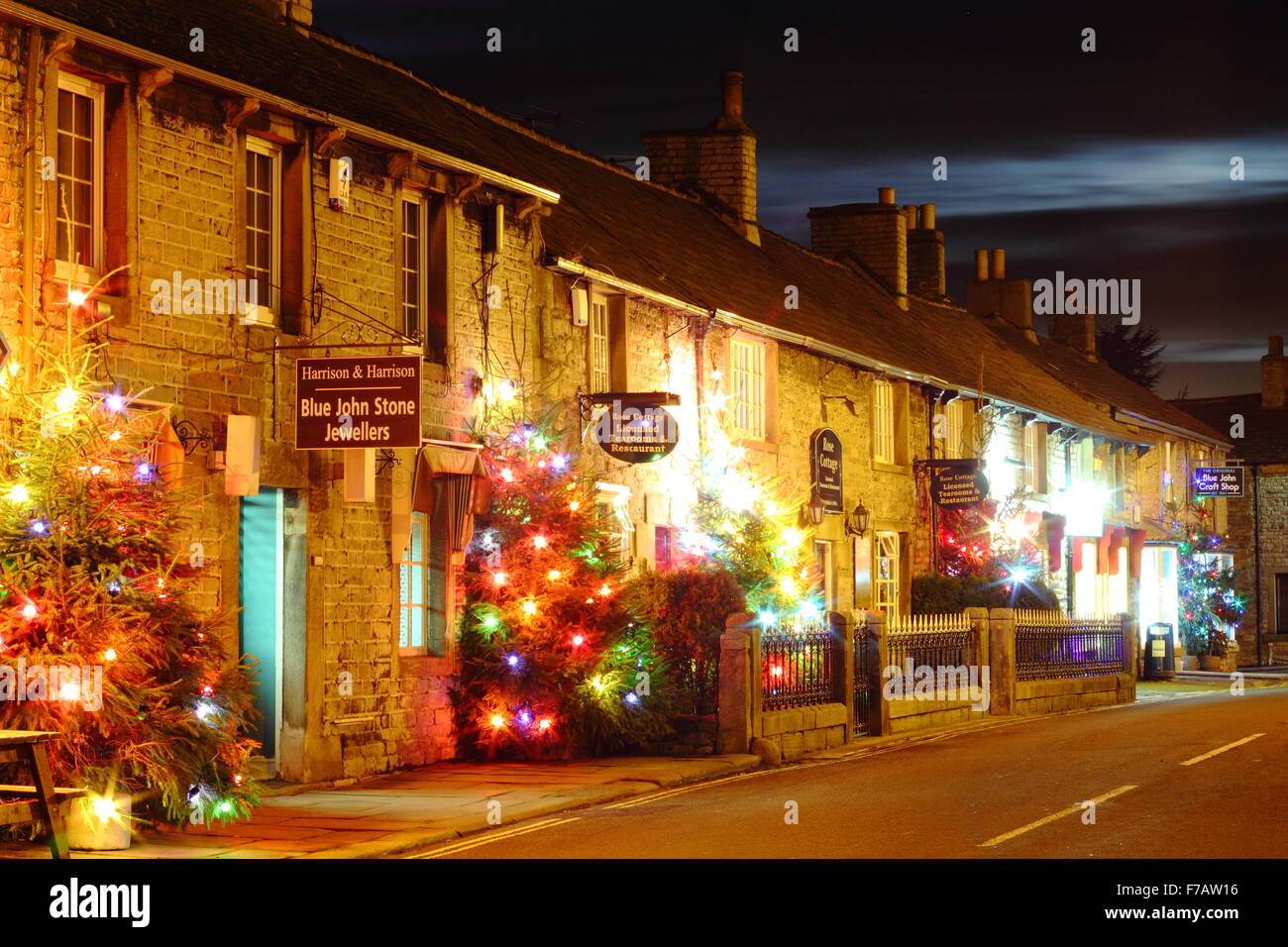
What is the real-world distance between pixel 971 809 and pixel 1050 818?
0.78 metres

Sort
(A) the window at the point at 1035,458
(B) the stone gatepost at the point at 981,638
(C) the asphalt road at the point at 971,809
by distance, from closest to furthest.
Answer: (C) the asphalt road at the point at 971,809 → (B) the stone gatepost at the point at 981,638 → (A) the window at the point at 1035,458

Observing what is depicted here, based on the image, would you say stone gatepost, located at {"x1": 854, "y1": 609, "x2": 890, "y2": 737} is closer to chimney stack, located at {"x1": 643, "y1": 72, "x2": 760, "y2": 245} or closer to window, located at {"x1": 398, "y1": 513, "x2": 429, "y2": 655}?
window, located at {"x1": 398, "y1": 513, "x2": 429, "y2": 655}

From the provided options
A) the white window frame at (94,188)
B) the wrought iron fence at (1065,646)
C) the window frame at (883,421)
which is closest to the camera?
the white window frame at (94,188)

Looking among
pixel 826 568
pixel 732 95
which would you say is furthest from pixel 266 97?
pixel 732 95

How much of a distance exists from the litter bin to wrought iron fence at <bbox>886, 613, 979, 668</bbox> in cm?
1370

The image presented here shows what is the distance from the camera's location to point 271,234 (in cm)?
1527

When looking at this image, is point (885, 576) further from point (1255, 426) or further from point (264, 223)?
point (1255, 426)

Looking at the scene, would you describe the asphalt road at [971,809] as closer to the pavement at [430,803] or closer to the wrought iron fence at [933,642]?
the pavement at [430,803]

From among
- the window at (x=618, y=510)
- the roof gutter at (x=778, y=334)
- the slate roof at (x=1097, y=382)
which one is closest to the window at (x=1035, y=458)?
the roof gutter at (x=778, y=334)

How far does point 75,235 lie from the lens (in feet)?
43.0

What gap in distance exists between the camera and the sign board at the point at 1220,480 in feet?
144

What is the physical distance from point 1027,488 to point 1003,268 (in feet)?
46.7

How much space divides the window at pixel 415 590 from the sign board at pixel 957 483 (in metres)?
14.2

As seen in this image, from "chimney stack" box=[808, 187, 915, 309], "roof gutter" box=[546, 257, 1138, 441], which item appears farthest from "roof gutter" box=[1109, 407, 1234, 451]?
"chimney stack" box=[808, 187, 915, 309]
